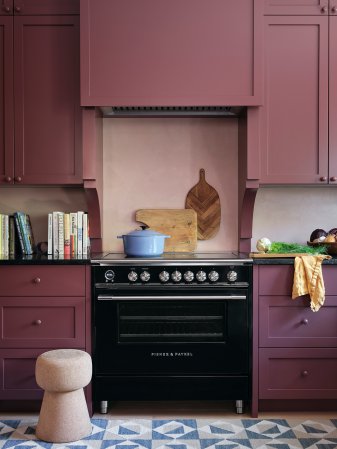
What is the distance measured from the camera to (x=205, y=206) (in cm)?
370

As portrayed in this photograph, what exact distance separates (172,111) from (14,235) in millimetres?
1276

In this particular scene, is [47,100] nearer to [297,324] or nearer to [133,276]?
[133,276]

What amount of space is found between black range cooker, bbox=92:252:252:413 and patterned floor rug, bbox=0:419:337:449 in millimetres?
167

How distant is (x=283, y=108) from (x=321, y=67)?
1.11ft

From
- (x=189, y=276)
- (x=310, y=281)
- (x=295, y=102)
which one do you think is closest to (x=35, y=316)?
(x=189, y=276)

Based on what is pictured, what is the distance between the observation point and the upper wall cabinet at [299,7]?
3.32 meters

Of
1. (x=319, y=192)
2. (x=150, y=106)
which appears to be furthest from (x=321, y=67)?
(x=150, y=106)

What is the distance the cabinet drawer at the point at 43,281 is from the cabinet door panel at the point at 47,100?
58 cm

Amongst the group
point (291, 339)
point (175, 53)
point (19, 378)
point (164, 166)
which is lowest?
point (19, 378)

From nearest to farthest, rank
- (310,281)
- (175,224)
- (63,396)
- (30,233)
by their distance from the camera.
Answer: (63,396) → (310,281) → (30,233) → (175,224)

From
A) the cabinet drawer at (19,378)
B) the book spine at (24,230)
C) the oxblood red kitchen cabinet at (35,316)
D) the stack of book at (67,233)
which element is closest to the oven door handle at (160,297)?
the oxblood red kitchen cabinet at (35,316)

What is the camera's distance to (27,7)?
3.33 metres

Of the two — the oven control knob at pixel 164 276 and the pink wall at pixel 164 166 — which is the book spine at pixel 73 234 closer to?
the pink wall at pixel 164 166

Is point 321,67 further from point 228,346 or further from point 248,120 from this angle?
point 228,346
